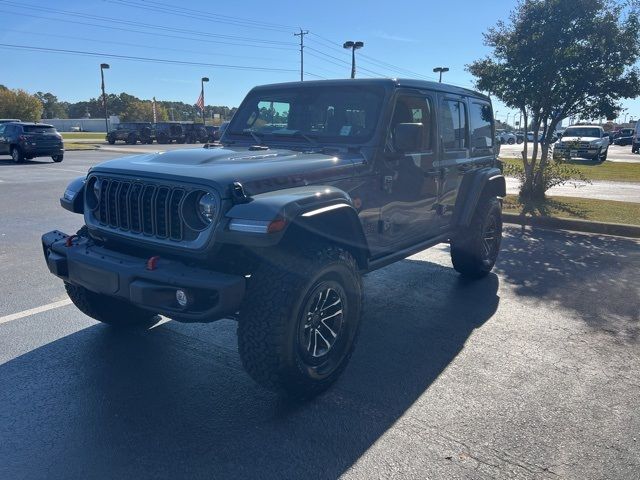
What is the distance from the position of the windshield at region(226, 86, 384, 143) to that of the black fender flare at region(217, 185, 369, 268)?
843 millimetres

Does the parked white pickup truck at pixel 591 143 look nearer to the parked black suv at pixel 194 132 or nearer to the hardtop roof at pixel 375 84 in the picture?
the hardtop roof at pixel 375 84

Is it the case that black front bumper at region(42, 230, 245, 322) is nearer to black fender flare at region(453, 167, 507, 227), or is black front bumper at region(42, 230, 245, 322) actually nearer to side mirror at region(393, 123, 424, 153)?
side mirror at region(393, 123, 424, 153)

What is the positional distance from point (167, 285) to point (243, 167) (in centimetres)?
88

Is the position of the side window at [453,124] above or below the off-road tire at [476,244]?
above

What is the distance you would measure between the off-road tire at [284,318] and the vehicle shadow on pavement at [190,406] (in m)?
0.23

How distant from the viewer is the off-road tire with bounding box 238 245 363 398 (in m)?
2.96

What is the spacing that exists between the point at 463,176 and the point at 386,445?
333 cm

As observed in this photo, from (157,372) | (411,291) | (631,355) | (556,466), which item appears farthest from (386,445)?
(411,291)

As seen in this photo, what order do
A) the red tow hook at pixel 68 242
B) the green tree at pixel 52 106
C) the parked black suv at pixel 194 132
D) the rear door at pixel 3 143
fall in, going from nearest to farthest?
the red tow hook at pixel 68 242
the rear door at pixel 3 143
the parked black suv at pixel 194 132
the green tree at pixel 52 106

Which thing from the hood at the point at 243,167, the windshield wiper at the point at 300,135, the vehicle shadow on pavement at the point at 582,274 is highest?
the windshield wiper at the point at 300,135

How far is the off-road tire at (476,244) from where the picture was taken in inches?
224

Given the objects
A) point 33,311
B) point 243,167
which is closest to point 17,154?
point 33,311

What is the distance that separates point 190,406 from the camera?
3193 mm

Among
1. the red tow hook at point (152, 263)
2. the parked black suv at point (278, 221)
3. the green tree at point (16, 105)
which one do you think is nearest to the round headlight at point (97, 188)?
the parked black suv at point (278, 221)
